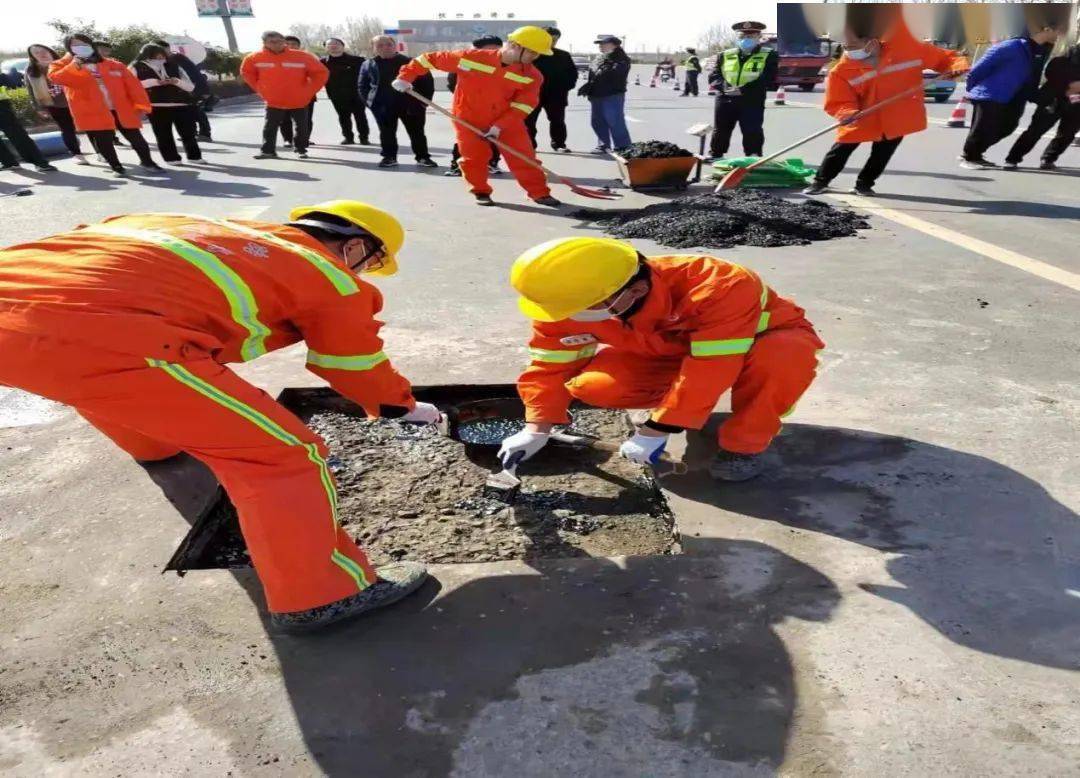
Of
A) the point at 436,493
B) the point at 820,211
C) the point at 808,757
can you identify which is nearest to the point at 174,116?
the point at 820,211

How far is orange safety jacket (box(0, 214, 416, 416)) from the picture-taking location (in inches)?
66.9

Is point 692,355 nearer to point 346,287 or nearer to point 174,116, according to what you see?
point 346,287

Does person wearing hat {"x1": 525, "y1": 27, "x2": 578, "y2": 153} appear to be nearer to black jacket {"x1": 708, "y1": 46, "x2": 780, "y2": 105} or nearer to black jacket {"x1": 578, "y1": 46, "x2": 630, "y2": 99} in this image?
black jacket {"x1": 578, "y1": 46, "x2": 630, "y2": 99}

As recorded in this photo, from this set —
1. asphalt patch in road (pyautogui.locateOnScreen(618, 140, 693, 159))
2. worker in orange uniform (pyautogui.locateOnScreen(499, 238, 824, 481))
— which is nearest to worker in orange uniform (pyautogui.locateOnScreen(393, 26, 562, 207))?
asphalt patch in road (pyautogui.locateOnScreen(618, 140, 693, 159))

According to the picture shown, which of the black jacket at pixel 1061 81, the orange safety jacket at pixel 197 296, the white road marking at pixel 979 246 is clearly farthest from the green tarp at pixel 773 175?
the orange safety jacket at pixel 197 296

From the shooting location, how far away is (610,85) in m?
9.48

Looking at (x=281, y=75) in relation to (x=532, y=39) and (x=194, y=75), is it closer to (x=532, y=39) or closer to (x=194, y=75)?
(x=194, y=75)

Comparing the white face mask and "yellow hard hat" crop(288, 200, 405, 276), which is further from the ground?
"yellow hard hat" crop(288, 200, 405, 276)

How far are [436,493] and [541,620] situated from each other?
38.3 inches

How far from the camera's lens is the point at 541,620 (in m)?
2.02

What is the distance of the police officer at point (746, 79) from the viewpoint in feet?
27.4

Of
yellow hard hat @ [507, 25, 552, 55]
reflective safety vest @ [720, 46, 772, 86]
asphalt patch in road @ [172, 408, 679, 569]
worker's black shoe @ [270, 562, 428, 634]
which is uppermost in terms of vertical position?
yellow hard hat @ [507, 25, 552, 55]

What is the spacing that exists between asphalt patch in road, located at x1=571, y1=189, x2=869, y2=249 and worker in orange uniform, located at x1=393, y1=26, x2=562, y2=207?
3.03 ft

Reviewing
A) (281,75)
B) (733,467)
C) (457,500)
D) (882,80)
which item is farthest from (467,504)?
(281,75)
